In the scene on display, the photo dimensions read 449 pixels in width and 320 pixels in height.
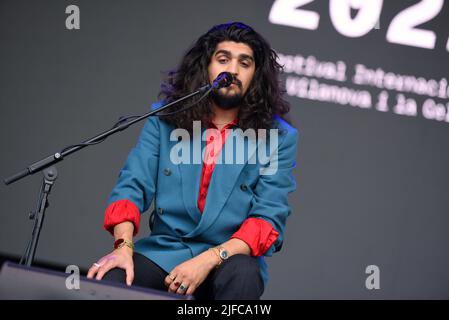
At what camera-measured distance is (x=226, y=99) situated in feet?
8.36

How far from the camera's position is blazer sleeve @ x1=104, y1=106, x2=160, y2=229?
94.3 inches

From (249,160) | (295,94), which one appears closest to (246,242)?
(249,160)

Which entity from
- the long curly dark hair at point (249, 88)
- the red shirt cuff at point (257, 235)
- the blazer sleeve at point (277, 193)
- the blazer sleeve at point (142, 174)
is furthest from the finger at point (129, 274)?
the long curly dark hair at point (249, 88)

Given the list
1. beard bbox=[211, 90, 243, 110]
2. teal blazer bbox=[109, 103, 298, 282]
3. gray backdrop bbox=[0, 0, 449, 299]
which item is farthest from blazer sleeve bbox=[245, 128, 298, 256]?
gray backdrop bbox=[0, 0, 449, 299]

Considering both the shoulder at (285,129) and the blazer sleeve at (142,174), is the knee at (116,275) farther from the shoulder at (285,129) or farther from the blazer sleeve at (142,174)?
the shoulder at (285,129)

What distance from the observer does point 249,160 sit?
2.47 m

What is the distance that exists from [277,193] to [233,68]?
1.65ft

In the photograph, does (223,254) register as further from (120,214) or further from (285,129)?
(285,129)

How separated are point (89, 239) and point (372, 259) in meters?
1.79

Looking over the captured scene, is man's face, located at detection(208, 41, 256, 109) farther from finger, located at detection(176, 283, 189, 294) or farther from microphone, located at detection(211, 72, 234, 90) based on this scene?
finger, located at detection(176, 283, 189, 294)

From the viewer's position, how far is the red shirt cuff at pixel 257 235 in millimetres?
2273

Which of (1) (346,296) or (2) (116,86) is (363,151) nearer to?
(1) (346,296)

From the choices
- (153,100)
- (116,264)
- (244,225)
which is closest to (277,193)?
(244,225)
